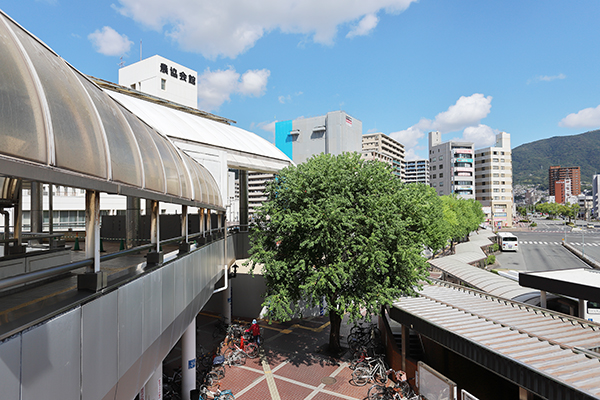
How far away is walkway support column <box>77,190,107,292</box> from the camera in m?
4.12

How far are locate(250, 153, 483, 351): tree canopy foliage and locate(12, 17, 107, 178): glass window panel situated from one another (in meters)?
10.4

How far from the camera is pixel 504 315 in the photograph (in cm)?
→ 1301

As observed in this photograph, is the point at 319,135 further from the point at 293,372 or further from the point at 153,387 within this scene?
the point at 153,387

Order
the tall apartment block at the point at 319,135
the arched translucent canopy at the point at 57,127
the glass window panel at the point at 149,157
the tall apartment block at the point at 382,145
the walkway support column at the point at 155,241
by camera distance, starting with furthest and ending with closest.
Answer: the tall apartment block at the point at 382,145 < the tall apartment block at the point at 319,135 < the walkway support column at the point at 155,241 < the glass window panel at the point at 149,157 < the arched translucent canopy at the point at 57,127

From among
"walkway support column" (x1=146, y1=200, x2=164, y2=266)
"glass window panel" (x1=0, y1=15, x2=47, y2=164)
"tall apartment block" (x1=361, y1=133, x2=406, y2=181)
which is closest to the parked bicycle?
"walkway support column" (x1=146, y1=200, x2=164, y2=266)

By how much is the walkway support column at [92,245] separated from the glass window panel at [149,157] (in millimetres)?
1383

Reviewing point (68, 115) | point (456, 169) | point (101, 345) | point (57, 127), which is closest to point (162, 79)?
point (68, 115)

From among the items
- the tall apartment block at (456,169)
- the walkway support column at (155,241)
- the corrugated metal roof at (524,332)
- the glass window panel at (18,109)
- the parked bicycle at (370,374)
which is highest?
the tall apartment block at (456,169)

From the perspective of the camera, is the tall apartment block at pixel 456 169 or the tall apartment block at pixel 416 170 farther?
the tall apartment block at pixel 416 170

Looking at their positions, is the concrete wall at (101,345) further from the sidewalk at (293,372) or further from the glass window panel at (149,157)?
the sidewalk at (293,372)

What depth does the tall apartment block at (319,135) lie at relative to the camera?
10350 centimetres

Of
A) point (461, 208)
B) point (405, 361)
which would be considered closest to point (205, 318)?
point (405, 361)

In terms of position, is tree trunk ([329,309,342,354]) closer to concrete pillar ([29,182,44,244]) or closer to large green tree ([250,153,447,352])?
large green tree ([250,153,447,352])

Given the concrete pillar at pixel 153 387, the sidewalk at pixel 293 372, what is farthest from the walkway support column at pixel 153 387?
the sidewalk at pixel 293 372
